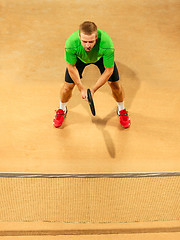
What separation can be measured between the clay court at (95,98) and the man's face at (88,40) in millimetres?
1335

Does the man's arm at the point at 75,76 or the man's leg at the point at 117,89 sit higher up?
the man's arm at the point at 75,76

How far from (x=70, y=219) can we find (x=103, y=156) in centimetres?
91

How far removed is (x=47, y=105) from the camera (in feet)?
13.5

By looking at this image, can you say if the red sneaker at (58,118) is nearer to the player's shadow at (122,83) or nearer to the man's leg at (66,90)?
the man's leg at (66,90)

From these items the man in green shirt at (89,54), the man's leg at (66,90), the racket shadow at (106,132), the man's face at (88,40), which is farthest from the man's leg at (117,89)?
the man's face at (88,40)

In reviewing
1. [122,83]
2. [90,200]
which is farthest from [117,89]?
[90,200]

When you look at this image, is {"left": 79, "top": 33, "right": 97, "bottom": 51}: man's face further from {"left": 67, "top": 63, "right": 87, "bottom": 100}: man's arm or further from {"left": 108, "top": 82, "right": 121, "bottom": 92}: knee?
{"left": 108, "top": 82, "right": 121, "bottom": 92}: knee

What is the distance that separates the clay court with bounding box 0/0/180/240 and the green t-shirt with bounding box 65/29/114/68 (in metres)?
1.09

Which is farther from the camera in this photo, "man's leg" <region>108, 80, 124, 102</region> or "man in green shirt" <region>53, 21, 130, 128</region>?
"man's leg" <region>108, 80, 124, 102</region>

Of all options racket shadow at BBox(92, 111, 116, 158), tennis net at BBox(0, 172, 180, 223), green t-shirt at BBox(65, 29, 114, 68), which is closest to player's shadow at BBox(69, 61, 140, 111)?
racket shadow at BBox(92, 111, 116, 158)

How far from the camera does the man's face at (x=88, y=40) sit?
9.05 ft

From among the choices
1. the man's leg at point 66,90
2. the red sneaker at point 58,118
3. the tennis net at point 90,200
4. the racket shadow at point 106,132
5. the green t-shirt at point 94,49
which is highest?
the green t-shirt at point 94,49

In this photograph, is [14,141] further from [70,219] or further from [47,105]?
[70,219]

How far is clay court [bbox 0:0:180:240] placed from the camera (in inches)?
139
